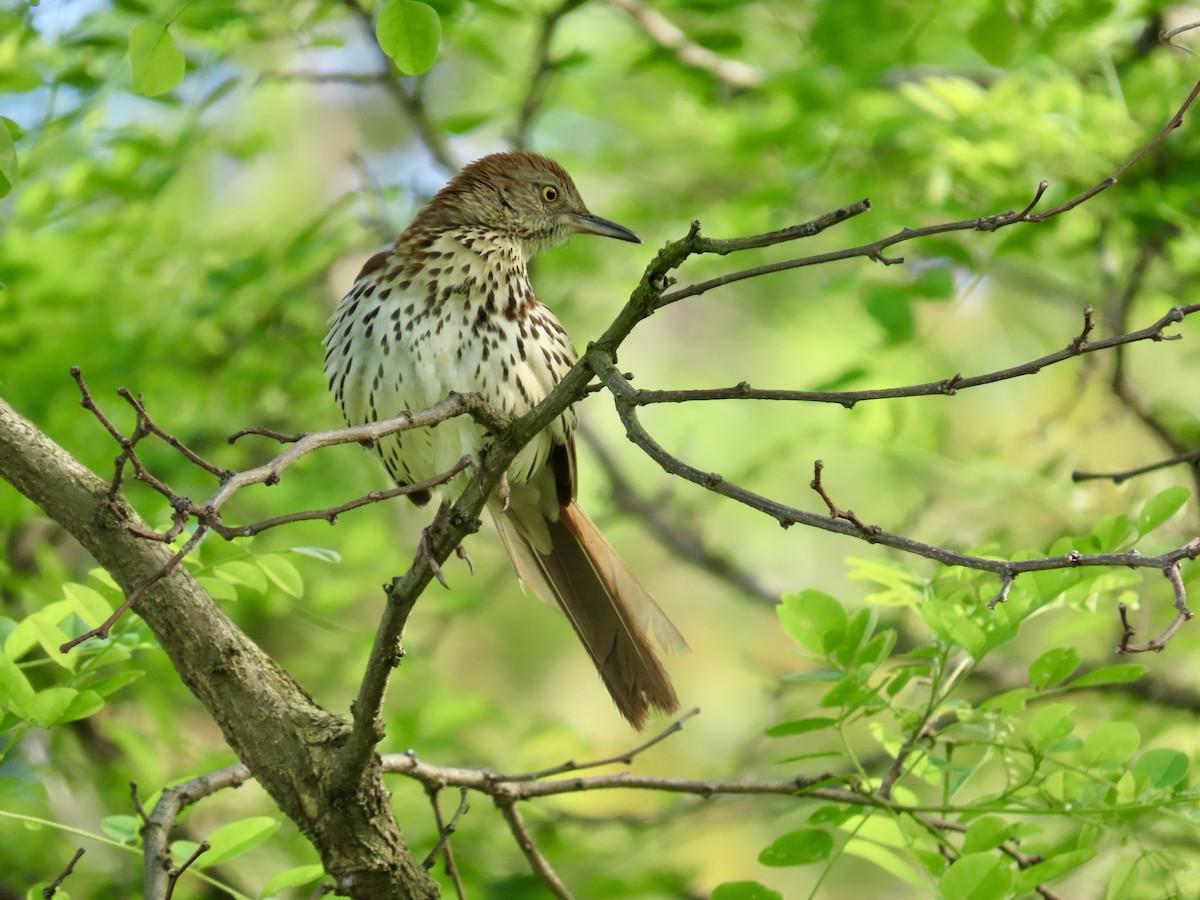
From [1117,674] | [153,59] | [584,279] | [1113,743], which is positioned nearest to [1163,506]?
[1117,674]

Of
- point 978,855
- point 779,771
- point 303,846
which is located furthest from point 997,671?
point 978,855

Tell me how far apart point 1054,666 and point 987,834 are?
40 centimetres

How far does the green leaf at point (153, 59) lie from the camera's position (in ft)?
8.41

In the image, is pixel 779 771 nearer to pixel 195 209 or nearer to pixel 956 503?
pixel 956 503

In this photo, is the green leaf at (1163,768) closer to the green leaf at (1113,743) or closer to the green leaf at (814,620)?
the green leaf at (1113,743)

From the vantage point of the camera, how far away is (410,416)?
7.38 ft

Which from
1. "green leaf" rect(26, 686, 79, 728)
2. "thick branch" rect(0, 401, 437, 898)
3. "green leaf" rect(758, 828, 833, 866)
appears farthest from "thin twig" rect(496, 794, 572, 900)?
"green leaf" rect(26, 686, 79, 728)

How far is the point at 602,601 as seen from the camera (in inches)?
148

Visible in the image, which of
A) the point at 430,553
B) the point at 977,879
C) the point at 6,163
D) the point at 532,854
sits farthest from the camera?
the point at 532,854

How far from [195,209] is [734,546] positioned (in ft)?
11.2

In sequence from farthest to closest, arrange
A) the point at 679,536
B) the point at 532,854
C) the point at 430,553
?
1. the point at 679,536
2. the point at 532,854
3. the point at 430,553

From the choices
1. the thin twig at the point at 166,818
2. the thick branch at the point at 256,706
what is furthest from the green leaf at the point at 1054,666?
the thin twig at the point at 166,818

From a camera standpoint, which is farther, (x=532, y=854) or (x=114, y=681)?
(x=532, y=854)

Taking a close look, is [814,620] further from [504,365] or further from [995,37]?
[995,37]
